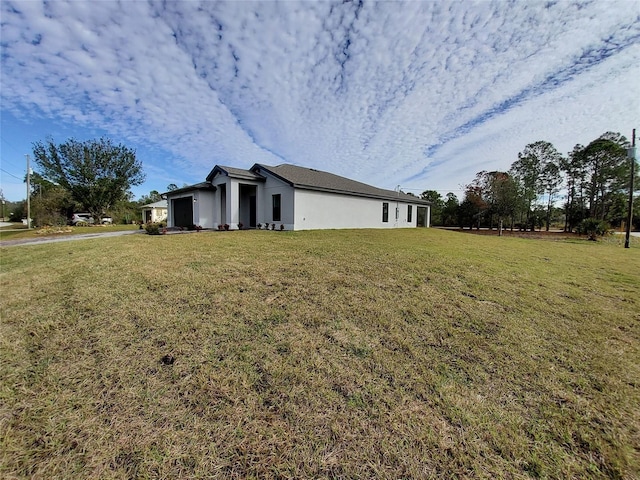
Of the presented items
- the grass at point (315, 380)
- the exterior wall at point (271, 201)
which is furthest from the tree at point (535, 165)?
the grass at point (315, 380)

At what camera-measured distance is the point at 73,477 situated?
160 cm

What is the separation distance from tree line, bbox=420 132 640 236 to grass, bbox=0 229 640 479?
85.4ft

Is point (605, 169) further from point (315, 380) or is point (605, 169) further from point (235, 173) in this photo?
point (315, 380)

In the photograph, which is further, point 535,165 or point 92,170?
point 535,165

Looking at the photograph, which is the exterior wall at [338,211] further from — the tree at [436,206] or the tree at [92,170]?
the tree at [92,170]

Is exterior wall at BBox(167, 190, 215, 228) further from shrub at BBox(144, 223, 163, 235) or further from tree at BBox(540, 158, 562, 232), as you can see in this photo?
tree at BBox(540, 158, 562, 232)

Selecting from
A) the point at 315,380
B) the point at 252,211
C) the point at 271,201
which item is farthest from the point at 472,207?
the point at 315,380

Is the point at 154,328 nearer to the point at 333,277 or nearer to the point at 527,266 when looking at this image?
the point at 333,277

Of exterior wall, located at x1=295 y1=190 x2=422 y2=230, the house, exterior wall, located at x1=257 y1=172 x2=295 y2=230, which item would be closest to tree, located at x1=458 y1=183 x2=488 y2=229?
exterior wall, located at x1=295 y1=190 x2=422 y2=230

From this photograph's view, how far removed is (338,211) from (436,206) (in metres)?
29.7

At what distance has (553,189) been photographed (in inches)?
1245

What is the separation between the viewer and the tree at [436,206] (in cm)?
4019

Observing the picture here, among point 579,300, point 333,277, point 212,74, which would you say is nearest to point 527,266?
point 579,300

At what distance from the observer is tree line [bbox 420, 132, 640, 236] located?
84.9 ft
